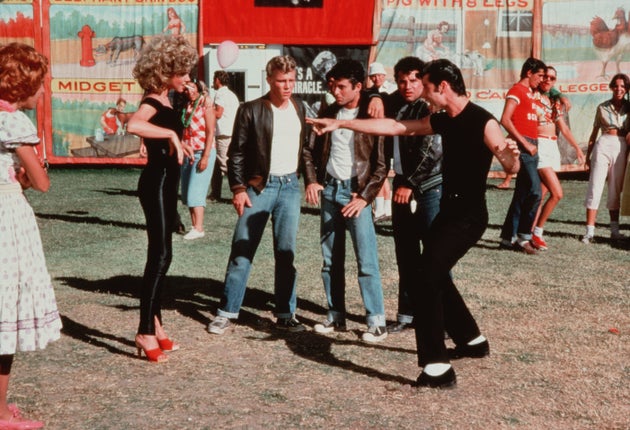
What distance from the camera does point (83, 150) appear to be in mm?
19469

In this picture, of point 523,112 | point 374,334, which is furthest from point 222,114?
point 374,334

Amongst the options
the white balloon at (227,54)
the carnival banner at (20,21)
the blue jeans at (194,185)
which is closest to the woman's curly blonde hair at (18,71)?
the blue jeans at (194,185)

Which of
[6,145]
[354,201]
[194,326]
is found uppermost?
[6,145]

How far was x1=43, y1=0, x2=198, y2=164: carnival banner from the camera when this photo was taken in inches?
742

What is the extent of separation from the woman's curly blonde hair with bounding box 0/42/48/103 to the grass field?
1681 mm

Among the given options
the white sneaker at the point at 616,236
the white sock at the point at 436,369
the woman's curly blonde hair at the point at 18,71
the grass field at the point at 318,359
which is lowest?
the grass field at the point at 318,359

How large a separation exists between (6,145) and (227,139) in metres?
9.68

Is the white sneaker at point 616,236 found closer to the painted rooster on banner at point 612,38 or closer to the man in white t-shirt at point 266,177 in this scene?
the man in white t-shirt at point 266,177

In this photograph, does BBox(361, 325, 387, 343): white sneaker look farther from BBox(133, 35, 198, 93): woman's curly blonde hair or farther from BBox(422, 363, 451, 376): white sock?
BBox(133, 35, 198, 93): woman's curly blonde hair

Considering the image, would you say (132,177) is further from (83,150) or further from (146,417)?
(146,417)

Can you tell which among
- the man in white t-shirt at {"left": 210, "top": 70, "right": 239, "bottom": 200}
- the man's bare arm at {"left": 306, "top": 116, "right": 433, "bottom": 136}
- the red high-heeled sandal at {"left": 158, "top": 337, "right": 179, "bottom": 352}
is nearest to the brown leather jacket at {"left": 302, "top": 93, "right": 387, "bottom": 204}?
the man's bare arm at {"left": 306, "top": 116, "right": 433, "bottom": 136}

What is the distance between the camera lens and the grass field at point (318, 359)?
4621 mm

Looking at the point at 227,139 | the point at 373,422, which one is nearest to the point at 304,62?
the point at 227,139

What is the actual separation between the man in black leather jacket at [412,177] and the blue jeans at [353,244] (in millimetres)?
207
